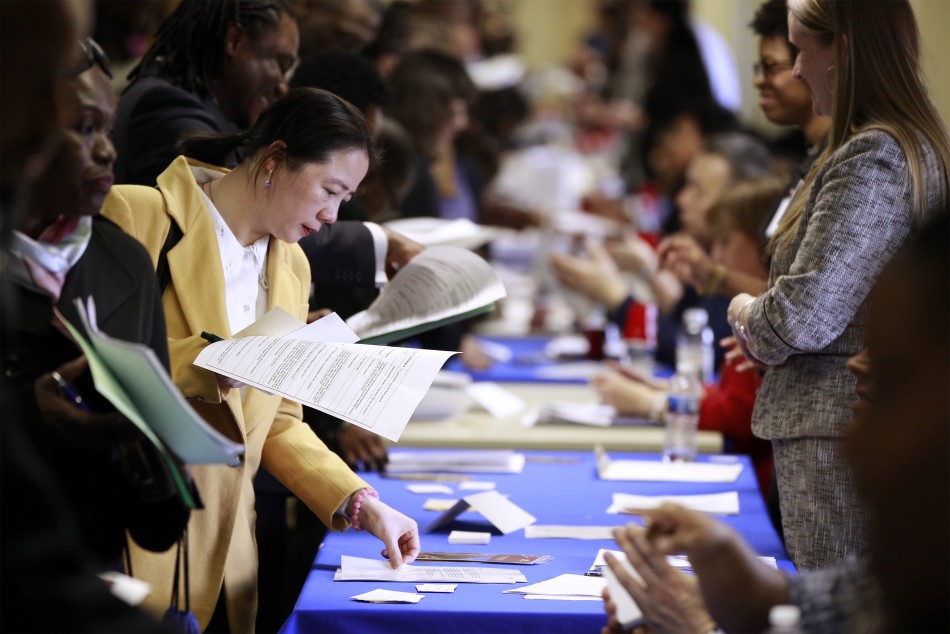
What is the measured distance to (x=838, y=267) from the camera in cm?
222

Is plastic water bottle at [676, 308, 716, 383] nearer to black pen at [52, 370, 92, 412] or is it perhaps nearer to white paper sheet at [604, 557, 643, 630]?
white paper sheet at [604, 557, 643, 630]

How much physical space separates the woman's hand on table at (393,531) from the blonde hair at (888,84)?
108 centimetres

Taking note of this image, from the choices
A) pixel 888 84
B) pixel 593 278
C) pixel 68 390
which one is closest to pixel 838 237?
pixel 888 84

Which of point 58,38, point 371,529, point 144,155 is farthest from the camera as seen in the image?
point 144,155

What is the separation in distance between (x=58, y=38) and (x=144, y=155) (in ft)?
4.51

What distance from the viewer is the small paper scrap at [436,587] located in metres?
2.09

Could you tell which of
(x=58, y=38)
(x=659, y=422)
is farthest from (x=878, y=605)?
(x=659, y=422)

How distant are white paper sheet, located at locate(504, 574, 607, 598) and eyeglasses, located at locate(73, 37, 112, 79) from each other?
106cm

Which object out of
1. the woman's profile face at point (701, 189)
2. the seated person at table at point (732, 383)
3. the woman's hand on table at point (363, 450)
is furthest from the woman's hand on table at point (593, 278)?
the woman's hand on table at point (363, 450)

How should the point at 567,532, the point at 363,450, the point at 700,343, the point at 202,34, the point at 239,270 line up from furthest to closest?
the point at 700,343
the point at 363,450
the point at 202,34
the point at 567,532
the point at 239,270

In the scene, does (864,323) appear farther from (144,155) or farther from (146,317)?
(144,155)

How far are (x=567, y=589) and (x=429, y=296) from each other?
0.77 metres

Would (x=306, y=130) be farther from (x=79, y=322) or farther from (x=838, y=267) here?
(x=838, y=267)

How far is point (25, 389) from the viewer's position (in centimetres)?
159
